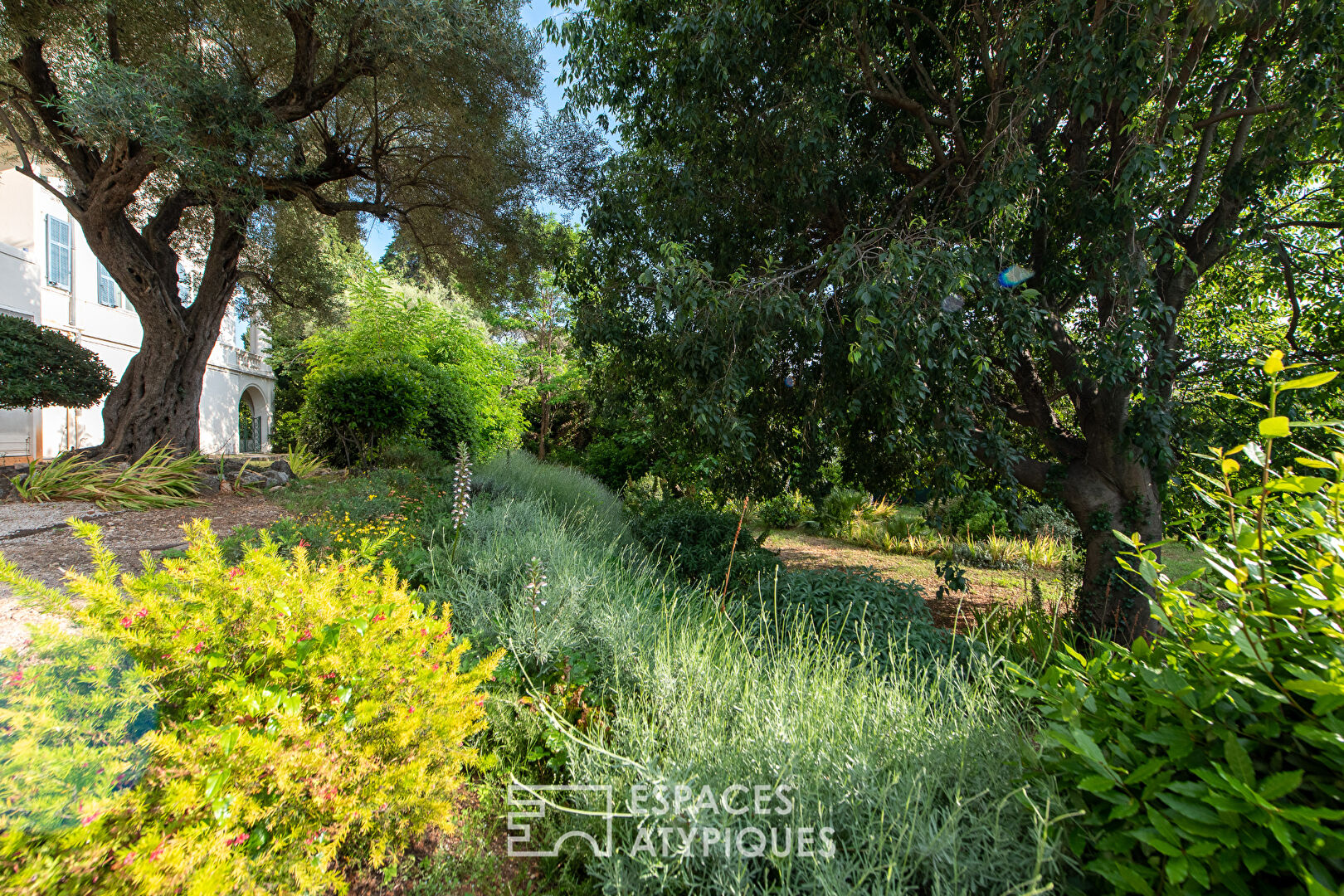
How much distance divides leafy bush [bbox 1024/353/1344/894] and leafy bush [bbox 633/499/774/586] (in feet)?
12.1

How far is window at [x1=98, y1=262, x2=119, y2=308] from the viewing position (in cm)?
1328

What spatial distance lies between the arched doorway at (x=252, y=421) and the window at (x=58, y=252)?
7612 millimetres

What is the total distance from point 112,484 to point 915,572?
9.65 m

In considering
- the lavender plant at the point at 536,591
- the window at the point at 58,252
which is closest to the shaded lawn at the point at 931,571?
the lavender plant at the point at 536,591

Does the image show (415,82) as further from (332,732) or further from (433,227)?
(332,732)

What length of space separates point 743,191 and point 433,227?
218 inches

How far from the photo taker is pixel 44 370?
764 centimetres

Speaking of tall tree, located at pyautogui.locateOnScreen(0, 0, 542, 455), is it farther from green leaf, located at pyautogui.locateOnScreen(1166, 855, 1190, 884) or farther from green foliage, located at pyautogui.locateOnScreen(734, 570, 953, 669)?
green leaf, located at pyautogui.locateOnScreen(1166, 855, 1190, 884)

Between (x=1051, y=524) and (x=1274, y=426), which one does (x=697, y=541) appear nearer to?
(x=1274, y=426)

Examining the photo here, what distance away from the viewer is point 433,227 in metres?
8.52

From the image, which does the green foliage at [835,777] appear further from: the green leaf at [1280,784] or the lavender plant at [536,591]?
the lavender plant at [536,591]

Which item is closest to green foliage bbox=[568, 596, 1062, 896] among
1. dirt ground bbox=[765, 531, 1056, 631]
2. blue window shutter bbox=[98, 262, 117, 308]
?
dirt ground bbox=[765, 531, 1056, 631]

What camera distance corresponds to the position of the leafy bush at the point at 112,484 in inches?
229

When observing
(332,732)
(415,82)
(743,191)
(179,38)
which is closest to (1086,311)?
(743,191)
